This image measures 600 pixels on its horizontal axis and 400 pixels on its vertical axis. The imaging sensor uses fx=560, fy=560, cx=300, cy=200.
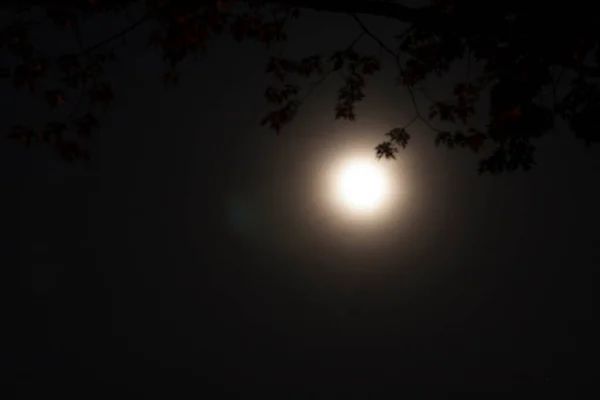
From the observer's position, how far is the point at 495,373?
8.98 metres

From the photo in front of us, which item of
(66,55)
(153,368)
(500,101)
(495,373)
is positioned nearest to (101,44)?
(66,55)

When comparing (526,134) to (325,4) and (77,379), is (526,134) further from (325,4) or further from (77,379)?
(77,379)

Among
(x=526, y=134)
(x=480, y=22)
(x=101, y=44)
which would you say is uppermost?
(x=101, y=44)

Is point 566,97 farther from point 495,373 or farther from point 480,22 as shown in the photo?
point 495,373

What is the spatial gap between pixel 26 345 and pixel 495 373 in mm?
7373

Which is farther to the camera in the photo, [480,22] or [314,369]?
[314,369]

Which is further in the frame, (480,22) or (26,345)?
A: (26,345)

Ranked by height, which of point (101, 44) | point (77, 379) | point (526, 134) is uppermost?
point (101, 44)

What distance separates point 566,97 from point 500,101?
478 millimetres

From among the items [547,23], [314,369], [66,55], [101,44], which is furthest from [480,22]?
[314,369]

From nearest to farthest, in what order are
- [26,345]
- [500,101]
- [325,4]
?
[325,4]
[500,101]
[26,345]

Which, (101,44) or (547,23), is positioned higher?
(101,44)

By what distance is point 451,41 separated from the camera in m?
4.17

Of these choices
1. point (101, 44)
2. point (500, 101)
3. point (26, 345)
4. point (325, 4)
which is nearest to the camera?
point (325, 4)
